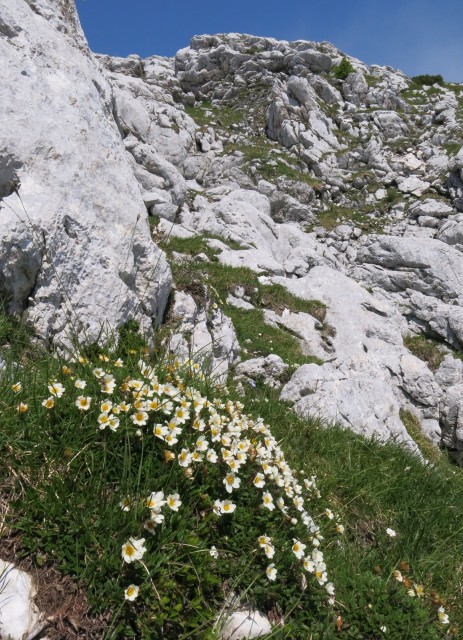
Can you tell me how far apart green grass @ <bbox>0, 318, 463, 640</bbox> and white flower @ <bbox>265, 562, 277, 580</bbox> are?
4.5 inches

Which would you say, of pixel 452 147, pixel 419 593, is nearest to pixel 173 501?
pixel 419 593

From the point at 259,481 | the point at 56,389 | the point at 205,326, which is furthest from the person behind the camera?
the point at 205,326

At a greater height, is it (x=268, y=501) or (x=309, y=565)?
(x=268, y=501)

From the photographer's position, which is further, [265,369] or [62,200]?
[265,369]

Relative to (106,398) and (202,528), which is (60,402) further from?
(202,528)

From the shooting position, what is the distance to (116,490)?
3.10 meters

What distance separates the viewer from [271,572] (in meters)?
3.12

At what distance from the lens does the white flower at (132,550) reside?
2.58 meters

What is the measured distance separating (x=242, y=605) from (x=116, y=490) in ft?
4.32

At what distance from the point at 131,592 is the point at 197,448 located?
3.56 feet

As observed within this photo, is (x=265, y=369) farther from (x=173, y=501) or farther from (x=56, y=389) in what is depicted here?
(x=173, y=501)

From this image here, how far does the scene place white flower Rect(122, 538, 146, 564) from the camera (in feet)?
8.48

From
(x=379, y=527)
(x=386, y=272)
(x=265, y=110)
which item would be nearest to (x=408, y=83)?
(x=265, y=110)

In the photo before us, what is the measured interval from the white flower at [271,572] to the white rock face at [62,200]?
366 cm
